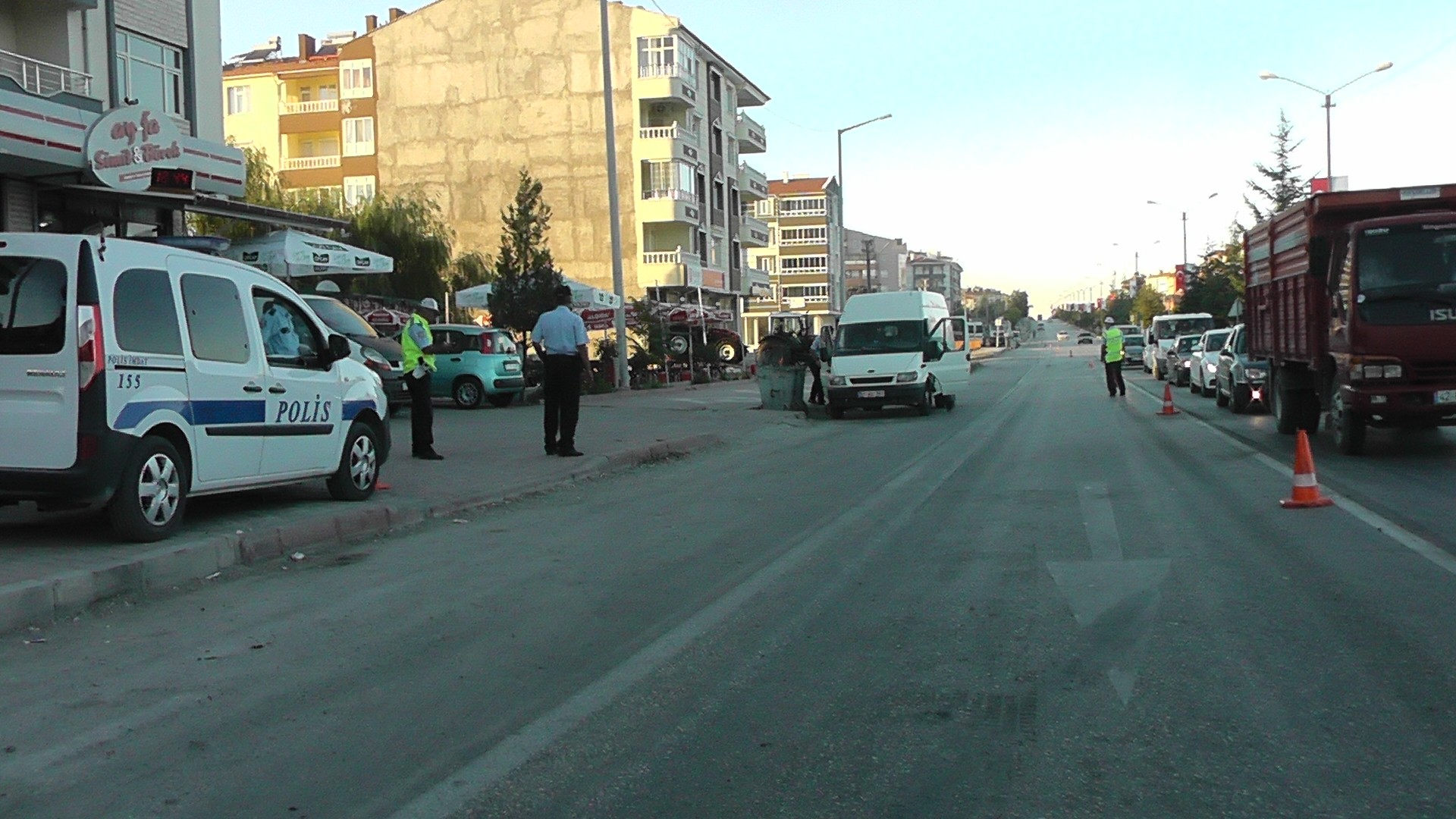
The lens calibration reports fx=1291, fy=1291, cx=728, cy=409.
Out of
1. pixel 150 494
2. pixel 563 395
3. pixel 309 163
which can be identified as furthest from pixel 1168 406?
pixel 309 163

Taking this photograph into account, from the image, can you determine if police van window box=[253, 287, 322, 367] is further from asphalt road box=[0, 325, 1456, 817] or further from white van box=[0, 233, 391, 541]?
asphalt road box=[0, 325, 1456, 817]

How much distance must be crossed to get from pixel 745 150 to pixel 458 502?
6732cm

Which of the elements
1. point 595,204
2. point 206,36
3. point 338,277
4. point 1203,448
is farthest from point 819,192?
point 1203,448

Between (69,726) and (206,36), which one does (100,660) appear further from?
(206,36)

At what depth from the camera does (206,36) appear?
25422 millimetres

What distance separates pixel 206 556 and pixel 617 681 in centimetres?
396

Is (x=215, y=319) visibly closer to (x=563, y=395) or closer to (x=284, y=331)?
(x=284, y=331)

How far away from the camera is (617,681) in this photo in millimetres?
5426

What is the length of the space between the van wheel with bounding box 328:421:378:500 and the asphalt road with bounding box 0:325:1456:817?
105cm

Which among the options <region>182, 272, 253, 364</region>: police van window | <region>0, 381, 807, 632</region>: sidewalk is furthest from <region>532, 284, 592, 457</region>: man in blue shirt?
<region>182, 272, 253, 364</region>: police van window

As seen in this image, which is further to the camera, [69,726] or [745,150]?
[745,150]

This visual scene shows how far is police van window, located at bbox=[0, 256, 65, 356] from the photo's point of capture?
8.07 metres

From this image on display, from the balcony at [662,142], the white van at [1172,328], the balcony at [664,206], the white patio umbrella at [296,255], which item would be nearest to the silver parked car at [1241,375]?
the white patio umbrella at [296,255]

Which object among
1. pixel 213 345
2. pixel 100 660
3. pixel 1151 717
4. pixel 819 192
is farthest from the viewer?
pixel 819 192
